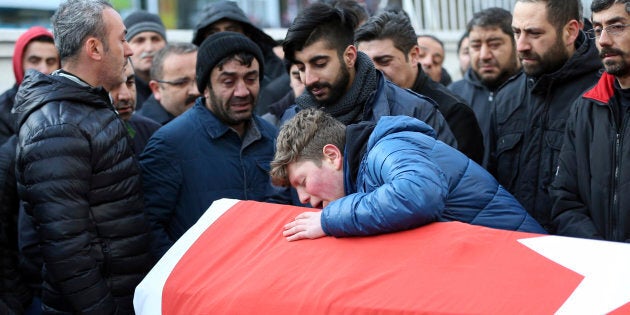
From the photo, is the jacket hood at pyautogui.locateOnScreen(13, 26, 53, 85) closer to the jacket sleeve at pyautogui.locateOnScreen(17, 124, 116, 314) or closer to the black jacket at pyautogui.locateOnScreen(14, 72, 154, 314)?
the black jacket at pyautogui.locateOnScreen(14, 72, 154, 314)

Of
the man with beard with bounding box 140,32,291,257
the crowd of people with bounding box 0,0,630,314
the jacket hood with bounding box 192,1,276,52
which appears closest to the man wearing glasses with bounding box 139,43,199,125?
the crowd of people with bounding box 0,0,630,314

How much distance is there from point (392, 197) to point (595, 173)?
1404mm

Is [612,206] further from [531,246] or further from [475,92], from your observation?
[475,92]

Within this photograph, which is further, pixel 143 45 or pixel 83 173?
pixel 143 45

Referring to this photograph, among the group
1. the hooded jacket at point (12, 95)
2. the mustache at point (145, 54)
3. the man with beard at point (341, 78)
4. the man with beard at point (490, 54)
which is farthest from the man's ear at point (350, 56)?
the mustache at point (145, 54)

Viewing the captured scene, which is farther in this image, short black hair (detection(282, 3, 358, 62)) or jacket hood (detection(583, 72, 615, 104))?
short black hair (detection(282, 3, 358, 62))

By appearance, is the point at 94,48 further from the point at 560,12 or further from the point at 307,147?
the point at 560,12

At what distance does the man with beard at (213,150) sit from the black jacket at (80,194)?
50cm

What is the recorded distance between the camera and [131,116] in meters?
5.47

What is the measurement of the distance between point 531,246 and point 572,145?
1.26 meters

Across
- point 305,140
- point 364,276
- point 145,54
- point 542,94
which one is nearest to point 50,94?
point 305,140

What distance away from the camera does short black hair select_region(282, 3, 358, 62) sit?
443 cm

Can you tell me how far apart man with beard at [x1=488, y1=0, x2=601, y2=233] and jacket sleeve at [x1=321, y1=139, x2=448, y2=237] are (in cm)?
170

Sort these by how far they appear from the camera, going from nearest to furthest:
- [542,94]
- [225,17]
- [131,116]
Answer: [542,94], [131,116], [225,17]
